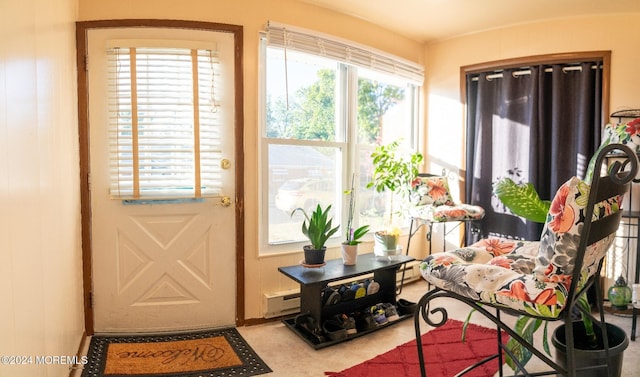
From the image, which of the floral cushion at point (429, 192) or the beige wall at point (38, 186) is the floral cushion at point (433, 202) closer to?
the floral cushion at point (429, 192)

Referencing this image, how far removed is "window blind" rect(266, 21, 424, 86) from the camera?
279 centimetres

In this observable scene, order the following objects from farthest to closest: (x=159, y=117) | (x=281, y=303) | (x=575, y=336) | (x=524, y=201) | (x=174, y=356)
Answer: (x=281, y=303) < (x=159, y=117) < (x=174, y=356) < (x=524, y=201) < (x=575, y=336)

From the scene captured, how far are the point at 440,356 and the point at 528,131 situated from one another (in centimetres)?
208

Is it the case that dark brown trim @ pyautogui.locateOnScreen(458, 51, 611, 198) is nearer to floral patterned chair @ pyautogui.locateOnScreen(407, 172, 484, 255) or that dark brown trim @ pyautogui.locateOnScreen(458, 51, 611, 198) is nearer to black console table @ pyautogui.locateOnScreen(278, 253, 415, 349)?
floral patterned chair @ pyautogui.locateOnScreen(407, 172, 484, 255)

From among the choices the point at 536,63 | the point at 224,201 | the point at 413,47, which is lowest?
the point at 224,201

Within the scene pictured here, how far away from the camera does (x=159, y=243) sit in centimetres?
262

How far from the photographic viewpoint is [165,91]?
257 cm

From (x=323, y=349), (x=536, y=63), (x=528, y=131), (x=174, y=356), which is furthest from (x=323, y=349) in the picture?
(x=536, y=63)

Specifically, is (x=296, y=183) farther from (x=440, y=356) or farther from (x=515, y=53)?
(x=515, y=53)

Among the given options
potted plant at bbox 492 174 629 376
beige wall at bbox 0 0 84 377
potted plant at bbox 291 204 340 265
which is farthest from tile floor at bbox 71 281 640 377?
beige wall at bbox 0 0 84 377

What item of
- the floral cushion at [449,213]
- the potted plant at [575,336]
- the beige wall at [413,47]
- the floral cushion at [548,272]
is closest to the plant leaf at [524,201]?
the potted plant at [575,336]

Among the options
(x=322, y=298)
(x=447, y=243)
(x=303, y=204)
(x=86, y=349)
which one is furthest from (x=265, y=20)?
(x=447, y=243)

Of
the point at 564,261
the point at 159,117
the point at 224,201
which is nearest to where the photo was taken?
the point at 564,261

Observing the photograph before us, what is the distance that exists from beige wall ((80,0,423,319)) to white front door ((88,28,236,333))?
A: 4.1 inches
